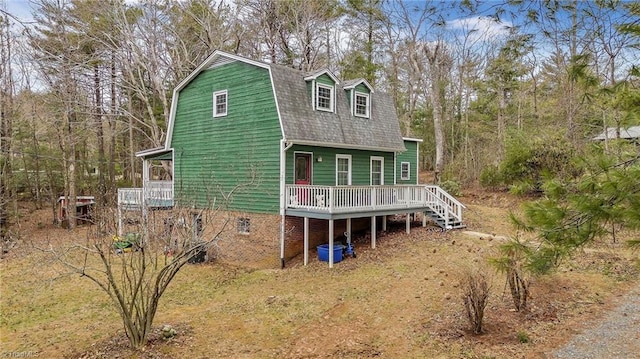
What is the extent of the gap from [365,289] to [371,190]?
3.87m

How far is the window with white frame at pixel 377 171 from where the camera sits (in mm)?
15805

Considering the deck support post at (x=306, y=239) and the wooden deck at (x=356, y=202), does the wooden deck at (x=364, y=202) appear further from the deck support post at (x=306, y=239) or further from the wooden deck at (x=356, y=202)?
the deck support post at (x=306, y=239)

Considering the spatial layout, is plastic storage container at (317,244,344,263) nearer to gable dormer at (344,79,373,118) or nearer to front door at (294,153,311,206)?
front door at (294,153,311,206)

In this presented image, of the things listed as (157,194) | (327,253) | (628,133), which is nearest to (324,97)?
(327,253)

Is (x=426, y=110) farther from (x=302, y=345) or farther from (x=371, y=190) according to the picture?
(x=302, y=345)

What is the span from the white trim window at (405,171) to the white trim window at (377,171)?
241 centimetres

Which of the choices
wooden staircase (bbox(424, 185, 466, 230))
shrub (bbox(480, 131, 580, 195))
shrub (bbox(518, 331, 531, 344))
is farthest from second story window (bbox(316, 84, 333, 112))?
shrub (bbox(518, 331, 531, 344))

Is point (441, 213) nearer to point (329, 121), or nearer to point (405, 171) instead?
point (405, 171)

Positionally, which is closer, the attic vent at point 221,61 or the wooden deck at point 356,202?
the wooden deck at point 356,202

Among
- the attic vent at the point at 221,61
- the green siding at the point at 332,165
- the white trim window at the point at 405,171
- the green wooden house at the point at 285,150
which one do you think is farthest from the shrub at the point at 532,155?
the attic vent at the point at 221,61

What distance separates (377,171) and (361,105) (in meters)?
2.72

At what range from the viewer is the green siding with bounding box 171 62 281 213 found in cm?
1302

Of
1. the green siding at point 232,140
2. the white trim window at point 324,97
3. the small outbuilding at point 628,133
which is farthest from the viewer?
the white trim window at point 324,97

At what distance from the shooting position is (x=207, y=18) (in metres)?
20.3
